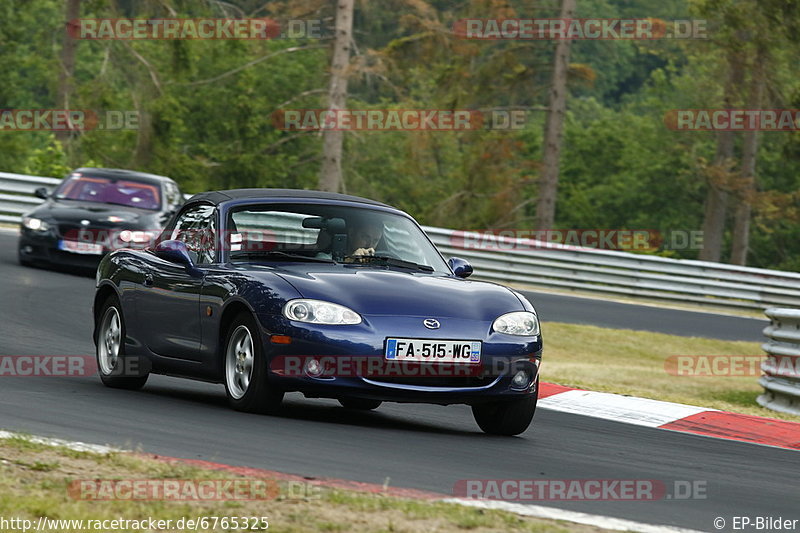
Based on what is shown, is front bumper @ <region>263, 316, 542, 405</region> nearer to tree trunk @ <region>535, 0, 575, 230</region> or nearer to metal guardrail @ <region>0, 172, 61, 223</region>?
metal guardrail @ <region>0, 172, 61, 223</region>

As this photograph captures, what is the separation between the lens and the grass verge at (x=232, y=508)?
5.22m

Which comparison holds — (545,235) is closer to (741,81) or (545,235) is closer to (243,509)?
(741,81)

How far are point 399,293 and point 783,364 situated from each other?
19.7ft

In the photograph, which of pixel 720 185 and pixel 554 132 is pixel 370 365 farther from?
pixel 720 185

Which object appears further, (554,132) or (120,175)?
(554,132)

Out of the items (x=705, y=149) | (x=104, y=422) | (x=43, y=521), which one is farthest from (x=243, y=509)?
(x=705, y=149)

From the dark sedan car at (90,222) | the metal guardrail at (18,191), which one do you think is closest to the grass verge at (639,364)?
the dark sedan car at (90,222)

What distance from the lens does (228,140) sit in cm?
5709

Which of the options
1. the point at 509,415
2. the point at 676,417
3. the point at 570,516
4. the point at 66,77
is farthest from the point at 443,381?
the point at 66,77

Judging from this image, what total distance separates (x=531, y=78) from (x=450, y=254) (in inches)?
495

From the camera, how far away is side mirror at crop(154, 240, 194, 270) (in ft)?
30.3

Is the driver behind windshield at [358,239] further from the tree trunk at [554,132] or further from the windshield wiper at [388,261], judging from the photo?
the tree trunk at [554,132]

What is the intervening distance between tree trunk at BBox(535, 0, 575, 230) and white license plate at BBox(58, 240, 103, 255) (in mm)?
19672

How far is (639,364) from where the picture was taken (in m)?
20.2
